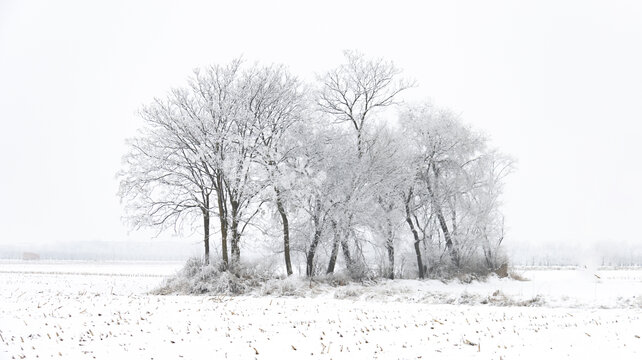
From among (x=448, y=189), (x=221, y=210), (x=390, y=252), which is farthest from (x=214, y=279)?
(x=448, y=189)

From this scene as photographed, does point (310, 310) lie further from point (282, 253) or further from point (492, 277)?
point (492, 277)

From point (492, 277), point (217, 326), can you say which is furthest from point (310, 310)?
point (492, 277)

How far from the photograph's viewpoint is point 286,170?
79.7 ft

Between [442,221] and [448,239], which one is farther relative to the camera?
[442,221]

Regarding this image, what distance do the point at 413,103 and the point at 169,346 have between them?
85.7 ft

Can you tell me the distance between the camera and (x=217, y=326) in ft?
36.6

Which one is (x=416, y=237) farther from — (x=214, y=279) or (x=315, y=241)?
(x=214, y=279)

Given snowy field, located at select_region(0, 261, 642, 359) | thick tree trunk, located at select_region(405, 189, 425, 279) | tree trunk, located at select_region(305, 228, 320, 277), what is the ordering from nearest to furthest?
snowy field, located at select_region(0, 261, 642, 359), tree trunk, located at select_region(305, 228, 320, 277), thick tree trunk, located at select_region(405, 189, 425, 279)

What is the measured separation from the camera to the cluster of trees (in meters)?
24.1

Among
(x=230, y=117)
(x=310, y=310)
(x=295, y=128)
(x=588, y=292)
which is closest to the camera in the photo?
(x=310, y=310)

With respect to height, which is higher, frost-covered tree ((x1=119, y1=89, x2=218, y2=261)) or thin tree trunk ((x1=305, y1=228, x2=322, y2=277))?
frost-covered tree ((x1=119, y1=89, x2=218, y2=261))

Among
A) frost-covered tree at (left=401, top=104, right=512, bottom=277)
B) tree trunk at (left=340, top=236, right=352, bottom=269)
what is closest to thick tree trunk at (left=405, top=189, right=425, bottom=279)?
frost-covered tree at (left=401, top=104, right=512, bottom=277)

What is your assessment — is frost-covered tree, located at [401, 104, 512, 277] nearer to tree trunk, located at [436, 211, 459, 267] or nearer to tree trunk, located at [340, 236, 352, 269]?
tree trunk, located at [436, 211, 459, 267]

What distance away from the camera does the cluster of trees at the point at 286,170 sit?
24062 millimetres
